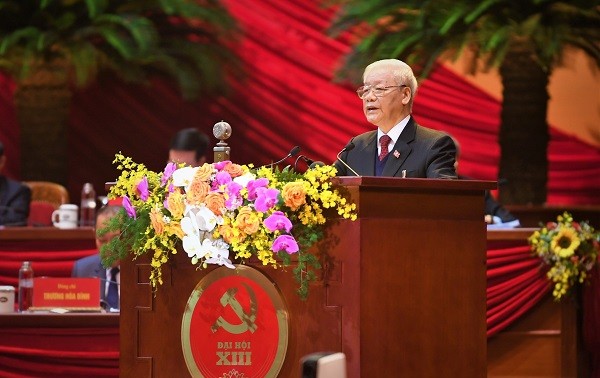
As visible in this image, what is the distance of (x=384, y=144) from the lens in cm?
399

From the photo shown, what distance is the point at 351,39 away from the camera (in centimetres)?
988

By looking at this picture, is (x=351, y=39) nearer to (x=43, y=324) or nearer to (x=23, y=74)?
(x=23, y=74)

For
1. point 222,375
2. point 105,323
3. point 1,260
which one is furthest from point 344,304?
point 1,260

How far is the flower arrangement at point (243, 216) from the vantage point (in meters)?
3.31

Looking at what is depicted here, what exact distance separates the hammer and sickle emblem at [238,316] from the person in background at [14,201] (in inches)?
166

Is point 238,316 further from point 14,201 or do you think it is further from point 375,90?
point 14,201

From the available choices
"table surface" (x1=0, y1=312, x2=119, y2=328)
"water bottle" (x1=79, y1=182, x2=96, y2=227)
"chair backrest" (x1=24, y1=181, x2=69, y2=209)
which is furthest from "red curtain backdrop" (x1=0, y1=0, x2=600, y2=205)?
"table surface" (x1=0, y1=312, x2=119, y2=328)

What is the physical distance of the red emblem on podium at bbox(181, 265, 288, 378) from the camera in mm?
3406

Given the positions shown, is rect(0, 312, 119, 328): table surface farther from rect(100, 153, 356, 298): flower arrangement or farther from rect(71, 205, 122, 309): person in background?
rect(100, 153, 356, 298): flower arrangement

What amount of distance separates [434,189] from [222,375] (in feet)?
2.80

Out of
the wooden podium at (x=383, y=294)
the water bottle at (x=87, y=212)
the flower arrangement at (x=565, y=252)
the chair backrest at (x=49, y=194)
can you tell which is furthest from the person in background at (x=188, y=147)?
the wooden podium at (x=383, y=294)

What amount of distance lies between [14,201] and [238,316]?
4.50 m

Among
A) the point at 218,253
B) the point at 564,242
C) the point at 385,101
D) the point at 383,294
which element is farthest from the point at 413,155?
the point at 564,242

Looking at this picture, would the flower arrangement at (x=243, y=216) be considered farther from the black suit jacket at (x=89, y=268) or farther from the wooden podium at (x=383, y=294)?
the black suit jacket at (x=89, y=268)
